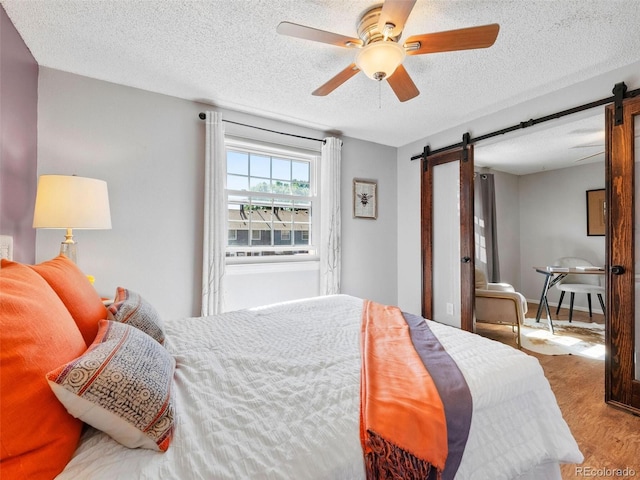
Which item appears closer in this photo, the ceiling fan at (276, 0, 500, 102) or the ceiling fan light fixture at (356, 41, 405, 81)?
the ceiling fan at (276, 0, 500, 102)

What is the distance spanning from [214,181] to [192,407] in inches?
87.8

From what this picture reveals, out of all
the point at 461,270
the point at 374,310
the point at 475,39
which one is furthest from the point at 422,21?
the point at 461,270

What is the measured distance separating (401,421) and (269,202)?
2721 millimetres

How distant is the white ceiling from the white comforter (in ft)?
6.08

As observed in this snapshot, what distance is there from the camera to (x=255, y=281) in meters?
3.11

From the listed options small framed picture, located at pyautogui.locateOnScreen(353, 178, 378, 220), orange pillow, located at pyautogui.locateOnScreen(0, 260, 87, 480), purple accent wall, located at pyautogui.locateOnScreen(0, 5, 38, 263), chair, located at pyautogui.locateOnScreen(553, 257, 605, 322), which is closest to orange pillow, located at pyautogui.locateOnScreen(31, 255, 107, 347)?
orange pillow, located at pyautogui.locateOnScreen(0, 260, 87, 480)

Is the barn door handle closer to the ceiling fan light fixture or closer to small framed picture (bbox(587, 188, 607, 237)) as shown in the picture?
the ceiling fan light fixture

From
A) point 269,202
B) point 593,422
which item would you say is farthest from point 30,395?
point 593,422

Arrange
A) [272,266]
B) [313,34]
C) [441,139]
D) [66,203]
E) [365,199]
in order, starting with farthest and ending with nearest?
1. [365,199]
2. [441,139]
3. [272,266]
4. [66,203]
5. [313,34]

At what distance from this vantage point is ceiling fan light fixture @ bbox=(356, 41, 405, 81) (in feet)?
5.07

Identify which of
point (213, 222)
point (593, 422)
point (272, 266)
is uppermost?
point (213, 222)

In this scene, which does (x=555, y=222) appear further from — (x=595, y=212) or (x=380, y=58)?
(x=380, y=58)

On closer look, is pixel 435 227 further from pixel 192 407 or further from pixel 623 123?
pixel 192 407

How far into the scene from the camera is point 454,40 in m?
1.51
